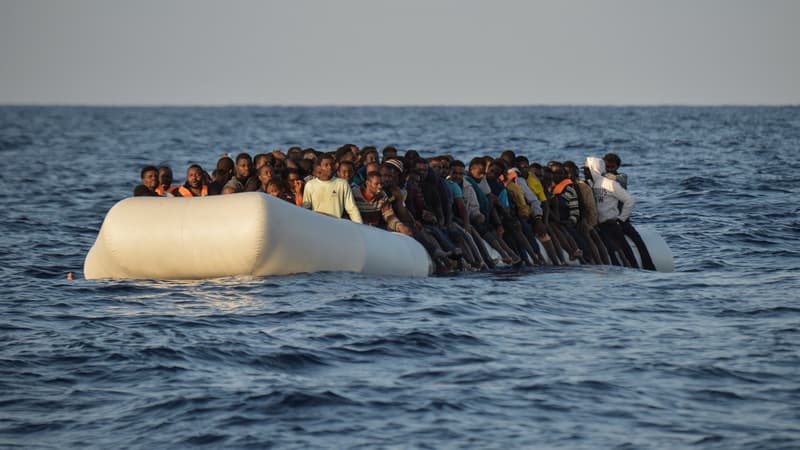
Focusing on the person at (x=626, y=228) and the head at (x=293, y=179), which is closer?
the head at (x=293, y=179)

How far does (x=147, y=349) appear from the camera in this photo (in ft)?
33.7

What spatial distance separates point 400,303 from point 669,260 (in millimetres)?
5554

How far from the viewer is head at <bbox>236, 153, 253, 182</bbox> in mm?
13686

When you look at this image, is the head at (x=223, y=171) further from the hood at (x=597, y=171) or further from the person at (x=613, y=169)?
the person at (x=613, y=169)

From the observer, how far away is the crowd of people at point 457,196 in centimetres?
1350

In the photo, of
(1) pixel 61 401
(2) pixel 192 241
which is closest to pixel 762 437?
(1) pixel 61 401

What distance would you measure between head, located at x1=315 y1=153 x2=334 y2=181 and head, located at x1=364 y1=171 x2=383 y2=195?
1.70 feet

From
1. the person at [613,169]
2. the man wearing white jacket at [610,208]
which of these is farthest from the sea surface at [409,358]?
the person at [613,169]

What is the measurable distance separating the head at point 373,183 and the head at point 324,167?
52 cm

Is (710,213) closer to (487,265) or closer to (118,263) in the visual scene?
(487,265)

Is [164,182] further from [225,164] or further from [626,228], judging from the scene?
[626,228]

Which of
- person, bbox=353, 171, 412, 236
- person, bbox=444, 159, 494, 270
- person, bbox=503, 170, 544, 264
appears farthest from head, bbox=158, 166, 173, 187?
person, bbox=503, 170, 544, 264

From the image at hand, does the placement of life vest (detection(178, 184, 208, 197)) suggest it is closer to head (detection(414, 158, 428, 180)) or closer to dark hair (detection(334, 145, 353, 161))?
dark hair (detection(334, 145, 353, 161))

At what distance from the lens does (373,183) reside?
13.7 meters
